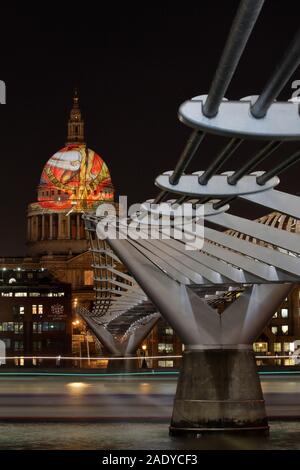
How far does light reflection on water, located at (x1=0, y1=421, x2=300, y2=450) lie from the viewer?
99.0ft

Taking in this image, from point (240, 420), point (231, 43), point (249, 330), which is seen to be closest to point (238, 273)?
point (249, 330)

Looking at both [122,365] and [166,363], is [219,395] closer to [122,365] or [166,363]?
[122,365]

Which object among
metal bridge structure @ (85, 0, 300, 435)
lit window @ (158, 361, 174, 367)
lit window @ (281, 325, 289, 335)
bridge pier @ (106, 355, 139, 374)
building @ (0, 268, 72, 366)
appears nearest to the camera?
metal bridge structure @ (85, 0, 300, 435)

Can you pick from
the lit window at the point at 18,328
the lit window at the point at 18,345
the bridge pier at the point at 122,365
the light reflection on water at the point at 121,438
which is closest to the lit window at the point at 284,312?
the lit window at the point at 18,345

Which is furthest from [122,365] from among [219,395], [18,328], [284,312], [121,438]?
[18,328]

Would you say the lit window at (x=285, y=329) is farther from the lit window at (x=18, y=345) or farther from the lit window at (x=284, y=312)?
the lit window at (x=18, y=345)

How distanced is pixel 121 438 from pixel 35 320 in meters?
145

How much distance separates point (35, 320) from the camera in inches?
7003

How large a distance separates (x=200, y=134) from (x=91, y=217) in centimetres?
2665

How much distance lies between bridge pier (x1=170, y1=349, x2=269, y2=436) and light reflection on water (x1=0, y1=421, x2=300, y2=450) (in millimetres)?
451

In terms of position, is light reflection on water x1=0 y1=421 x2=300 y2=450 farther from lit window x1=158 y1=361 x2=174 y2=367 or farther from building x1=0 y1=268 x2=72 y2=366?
building x1=0 y1=268 x2=72 y2=366

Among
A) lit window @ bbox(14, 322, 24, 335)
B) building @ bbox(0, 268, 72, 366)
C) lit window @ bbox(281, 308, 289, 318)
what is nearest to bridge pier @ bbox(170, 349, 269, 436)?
lit window @ bbox(281, 308, 289, 318)

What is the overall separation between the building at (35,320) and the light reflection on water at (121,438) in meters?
131

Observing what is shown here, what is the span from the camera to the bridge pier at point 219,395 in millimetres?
31312
